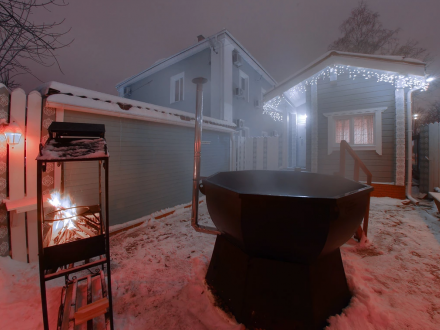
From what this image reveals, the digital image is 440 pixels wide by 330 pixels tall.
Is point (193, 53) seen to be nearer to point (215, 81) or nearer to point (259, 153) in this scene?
point (215, 81)

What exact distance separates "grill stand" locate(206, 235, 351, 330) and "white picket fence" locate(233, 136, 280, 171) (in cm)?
582

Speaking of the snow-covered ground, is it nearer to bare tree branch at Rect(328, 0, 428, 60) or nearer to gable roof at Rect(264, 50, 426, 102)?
gable roof at Rect(264, 50, 426, 102)

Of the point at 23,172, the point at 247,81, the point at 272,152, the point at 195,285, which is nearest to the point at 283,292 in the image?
the point at 195,285

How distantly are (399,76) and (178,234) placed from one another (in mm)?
7419

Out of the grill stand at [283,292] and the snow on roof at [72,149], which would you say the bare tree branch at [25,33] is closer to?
the snow on roof at [72,149]

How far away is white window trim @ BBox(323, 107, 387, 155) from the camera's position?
6078 mm

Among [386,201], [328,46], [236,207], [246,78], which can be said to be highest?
[328,46]

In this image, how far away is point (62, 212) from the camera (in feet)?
8.18

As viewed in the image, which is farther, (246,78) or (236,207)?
(246,78)

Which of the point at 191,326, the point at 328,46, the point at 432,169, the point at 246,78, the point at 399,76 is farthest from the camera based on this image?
the point at 328,46

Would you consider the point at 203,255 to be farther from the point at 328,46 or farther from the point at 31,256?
the point at 328,46

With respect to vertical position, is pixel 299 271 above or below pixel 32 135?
below

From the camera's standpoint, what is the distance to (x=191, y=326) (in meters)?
1.67

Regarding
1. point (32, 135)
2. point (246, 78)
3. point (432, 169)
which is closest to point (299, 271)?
point (32, 135)
